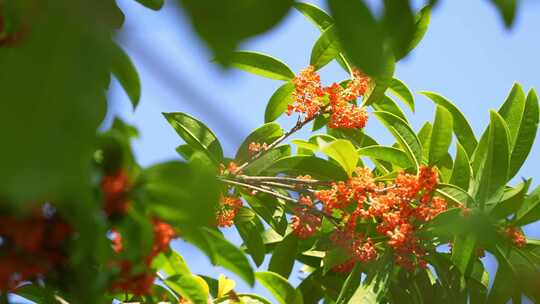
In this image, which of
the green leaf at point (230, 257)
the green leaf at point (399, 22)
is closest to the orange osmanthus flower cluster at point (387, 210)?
the green leaf at point (230, 257)

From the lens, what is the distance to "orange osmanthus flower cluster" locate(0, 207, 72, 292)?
5.08 feet

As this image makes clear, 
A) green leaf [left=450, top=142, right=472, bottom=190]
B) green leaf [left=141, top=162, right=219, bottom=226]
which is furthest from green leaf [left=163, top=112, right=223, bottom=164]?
green leaf [left=141, top=162, right=219, bottom=226]

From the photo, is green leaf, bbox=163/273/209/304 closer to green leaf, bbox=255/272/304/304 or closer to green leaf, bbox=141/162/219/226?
green leaf, bbox=255/272/304/304

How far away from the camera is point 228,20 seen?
1.07 meters

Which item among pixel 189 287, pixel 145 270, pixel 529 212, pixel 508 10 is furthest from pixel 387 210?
pixel 508 10

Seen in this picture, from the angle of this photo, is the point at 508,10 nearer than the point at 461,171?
Yes

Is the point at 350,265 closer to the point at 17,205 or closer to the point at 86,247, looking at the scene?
the point at 86,247

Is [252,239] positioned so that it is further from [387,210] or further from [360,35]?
[360,35]

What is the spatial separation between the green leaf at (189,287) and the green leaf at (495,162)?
1.47 metres

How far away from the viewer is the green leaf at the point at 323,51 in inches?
164

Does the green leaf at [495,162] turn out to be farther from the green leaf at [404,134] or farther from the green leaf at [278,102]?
the green leaf at [278,102]

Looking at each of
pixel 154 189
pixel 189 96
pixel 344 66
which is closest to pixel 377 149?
pixel 344 66

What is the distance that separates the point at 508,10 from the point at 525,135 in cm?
287

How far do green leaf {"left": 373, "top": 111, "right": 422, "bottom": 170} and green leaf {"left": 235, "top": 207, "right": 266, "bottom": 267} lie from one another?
0.89 metres
